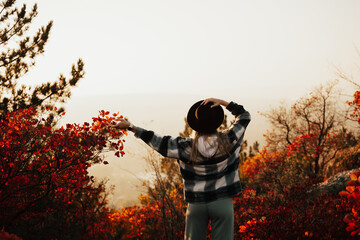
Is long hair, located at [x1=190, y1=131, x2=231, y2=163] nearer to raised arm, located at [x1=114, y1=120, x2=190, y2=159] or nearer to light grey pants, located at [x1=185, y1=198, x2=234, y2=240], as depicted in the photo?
raised arm, located at [x1=114, y1=120, x2=190, y2=159]

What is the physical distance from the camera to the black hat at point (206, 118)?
6.92 feet

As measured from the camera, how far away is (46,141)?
4.91 meters

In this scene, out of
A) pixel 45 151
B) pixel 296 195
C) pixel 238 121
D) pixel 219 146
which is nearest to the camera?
pixel 219 146

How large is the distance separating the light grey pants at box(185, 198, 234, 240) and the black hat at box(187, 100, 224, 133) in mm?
603

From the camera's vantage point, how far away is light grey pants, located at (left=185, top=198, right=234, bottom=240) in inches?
80.6

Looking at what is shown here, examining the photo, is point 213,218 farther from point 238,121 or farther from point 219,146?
point 238,121

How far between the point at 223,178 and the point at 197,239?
1.80ft

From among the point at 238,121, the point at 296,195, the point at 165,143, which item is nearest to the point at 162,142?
the point at 165,143

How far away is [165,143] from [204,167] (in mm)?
376

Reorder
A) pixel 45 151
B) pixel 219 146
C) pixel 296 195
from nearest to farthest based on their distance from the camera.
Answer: pixel 219 146, pixel 45 151, pixel 296 195

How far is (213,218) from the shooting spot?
2.08m

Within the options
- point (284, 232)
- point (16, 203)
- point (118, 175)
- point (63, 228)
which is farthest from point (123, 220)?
point (118, 175)

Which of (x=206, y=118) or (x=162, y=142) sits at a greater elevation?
(x=206, y=118)

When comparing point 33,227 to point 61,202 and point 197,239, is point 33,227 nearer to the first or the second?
point 61,202
